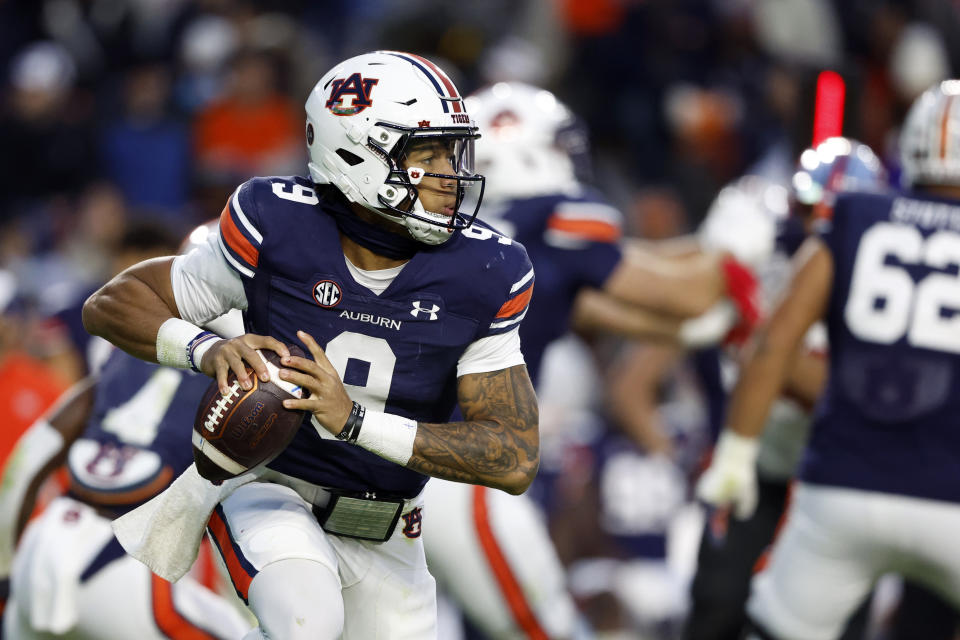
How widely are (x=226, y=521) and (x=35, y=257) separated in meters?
6.72

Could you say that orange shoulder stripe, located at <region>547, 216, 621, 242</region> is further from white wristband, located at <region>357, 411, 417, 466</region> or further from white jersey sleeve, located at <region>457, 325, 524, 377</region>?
white wristband, located at <region>357, 411, 417, 466</region>

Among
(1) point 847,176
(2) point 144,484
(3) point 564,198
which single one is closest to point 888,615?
(1) point 847,176

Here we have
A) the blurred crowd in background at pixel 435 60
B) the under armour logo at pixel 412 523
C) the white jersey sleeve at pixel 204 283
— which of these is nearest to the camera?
the white jersey sleeve at pixel 204 283

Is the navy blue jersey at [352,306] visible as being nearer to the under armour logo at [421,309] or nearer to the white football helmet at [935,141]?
the under armour logo at [421,309]

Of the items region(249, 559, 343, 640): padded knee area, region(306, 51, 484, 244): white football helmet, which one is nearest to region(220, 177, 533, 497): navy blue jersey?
region(306, 51, 484, 244): white football helmet

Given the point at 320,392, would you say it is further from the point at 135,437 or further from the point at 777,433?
the point at 777,433

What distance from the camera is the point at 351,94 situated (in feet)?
11.4

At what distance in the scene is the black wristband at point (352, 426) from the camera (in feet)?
10.4

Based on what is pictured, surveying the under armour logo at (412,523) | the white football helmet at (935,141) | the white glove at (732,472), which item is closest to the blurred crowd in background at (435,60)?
the white glove at (732,472)

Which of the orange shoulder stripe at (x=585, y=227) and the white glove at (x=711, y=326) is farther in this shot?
the white glove at (x=711, y=326)

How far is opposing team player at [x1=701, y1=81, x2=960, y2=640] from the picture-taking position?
4.22 meters

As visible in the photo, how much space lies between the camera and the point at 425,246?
139 inches

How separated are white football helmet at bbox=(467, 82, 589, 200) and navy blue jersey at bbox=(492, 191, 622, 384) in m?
0.16

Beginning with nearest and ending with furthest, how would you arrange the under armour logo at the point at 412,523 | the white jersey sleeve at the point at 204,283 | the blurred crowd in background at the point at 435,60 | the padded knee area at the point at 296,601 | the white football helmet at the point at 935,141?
the padded knee area at the point at 296,601 → the white jersey sleeve at the point at 204,283 → the under armour logo at the point at 412,523 → the white football helmet at the point at 935,141 → the blurred crowd in background at the point at 435,60
